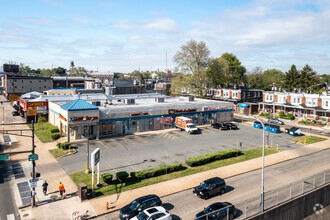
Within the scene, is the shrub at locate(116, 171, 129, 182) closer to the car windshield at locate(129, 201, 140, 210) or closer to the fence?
Result: the car windshield at locate(129, 201, 140, 210)

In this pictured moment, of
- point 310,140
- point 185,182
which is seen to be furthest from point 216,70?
point 185,182

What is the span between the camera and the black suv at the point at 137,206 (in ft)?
65.9

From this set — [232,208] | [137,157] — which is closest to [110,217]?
[232,208]

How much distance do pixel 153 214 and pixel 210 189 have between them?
7132 millimetres

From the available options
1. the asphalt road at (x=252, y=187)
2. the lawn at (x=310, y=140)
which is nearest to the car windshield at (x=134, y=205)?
the asphalt road at (x=252, y=187)

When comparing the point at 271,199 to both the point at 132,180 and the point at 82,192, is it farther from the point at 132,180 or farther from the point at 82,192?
the point at 82,192

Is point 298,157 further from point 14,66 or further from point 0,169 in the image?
point 14,66

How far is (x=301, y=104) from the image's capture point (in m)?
70.4

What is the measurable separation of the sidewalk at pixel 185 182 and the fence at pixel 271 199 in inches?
249

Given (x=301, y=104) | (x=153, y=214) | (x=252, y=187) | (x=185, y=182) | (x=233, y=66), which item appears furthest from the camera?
(x=233, y=66)

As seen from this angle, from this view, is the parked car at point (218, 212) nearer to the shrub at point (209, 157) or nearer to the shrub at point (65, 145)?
the shrub at point (209, 157)

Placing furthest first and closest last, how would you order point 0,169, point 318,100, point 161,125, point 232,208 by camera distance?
point 318,100 < point 161,125 < point 0,169 < point 232,208

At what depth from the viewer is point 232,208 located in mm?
19922

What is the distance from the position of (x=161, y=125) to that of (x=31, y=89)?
71235mm
